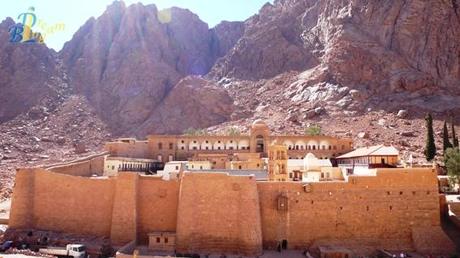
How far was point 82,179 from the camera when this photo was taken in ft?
100

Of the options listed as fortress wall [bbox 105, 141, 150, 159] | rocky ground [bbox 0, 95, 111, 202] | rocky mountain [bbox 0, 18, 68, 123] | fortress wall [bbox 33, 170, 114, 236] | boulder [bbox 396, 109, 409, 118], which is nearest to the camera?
fortress wall [bbox 33, 170, 114, 236]

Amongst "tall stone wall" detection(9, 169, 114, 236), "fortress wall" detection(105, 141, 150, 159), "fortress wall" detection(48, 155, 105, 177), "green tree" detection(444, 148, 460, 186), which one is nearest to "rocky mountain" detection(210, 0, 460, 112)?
"fortress wall" detection(105, 141, 150, 159)

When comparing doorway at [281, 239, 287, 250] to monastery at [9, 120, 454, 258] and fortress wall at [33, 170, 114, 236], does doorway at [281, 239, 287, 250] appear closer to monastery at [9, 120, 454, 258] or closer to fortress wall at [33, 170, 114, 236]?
monastery at [9, 120, 454, 258]

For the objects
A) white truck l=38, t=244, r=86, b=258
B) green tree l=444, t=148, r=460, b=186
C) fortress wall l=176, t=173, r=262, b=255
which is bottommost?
white truck l=38, t=244, r=86, b=258

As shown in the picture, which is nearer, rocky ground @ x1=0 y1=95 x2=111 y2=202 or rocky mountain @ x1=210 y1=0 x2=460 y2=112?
rocky ground @ x1=0 y1=95 x2=111 y2=202

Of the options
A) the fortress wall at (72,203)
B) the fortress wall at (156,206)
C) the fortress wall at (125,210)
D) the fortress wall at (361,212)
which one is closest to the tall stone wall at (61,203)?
the fortress wall at (72,203)

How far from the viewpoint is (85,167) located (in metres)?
39.7

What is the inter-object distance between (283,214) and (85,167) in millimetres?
18301

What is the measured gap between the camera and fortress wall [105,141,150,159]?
47.7 m

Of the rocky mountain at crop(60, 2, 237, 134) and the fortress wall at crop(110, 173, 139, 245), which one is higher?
the rocky mountain at crop(60, 2, 237, 134)

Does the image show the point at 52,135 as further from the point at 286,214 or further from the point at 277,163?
the point at 286,214

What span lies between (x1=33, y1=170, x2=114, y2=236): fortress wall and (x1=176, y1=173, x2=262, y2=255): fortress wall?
494 cm

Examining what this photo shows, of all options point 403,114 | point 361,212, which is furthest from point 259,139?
point 403,114

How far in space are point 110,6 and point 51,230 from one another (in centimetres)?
6928
